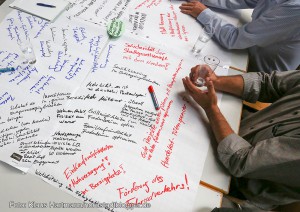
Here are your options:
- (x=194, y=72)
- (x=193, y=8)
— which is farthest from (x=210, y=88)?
(x=193, y=8)

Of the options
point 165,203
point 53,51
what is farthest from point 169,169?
point 53,51

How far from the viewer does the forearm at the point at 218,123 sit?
0.81 metres

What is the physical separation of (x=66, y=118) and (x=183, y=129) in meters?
0.39

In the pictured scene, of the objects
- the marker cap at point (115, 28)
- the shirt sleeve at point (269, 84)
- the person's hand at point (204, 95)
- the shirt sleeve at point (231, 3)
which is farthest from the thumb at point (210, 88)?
the shirt sleeve at point (231, 3)

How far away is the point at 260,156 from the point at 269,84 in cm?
39

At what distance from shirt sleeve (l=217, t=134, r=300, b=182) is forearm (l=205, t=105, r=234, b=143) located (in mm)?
18

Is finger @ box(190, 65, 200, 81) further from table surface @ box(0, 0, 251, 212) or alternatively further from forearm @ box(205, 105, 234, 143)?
table surface @ box(0, 0, 251, 212)

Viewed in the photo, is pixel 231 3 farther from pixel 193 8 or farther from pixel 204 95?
pixel 204 95

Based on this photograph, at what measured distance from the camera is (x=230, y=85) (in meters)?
0.96

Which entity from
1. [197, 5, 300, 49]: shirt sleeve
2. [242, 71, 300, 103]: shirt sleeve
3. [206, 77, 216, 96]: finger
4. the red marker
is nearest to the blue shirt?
[197, 5, 300, 49]: shirt sleeve

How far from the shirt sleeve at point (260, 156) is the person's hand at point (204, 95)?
0.44 ft

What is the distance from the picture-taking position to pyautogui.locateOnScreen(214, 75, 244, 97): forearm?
3.15 feet

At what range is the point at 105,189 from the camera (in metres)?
0.67

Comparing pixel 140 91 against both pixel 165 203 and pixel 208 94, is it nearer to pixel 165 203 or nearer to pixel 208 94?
pixel 208 94
